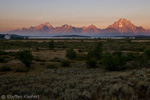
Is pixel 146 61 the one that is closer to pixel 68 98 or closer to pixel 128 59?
pixel 128 59

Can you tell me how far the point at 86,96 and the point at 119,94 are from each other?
2042 mm

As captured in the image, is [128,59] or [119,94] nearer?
[119,94]

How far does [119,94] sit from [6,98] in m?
6.60

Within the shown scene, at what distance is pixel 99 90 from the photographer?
8992 millimetres

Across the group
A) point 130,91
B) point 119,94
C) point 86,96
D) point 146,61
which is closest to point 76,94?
point 86,96

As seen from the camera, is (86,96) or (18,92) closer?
(86,96)

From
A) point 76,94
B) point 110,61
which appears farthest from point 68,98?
point 110,61

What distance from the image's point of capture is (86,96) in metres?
7.76

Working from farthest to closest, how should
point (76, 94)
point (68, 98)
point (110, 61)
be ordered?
1. point (110, 61)
2. point (76, 94)
3. point (68, 98)

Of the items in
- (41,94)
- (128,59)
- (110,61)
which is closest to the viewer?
(41,94)

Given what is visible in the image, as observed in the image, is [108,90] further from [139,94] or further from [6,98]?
[6,98]

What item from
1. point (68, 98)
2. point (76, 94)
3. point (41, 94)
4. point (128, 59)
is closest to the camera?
point (68, 98)

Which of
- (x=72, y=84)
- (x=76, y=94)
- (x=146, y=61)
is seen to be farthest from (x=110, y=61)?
(x=76, y=94)

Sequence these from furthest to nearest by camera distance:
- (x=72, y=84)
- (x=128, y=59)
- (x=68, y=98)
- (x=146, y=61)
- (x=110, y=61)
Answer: (x=128, y=59)
(x=146, y=61)
(x=110, y=61)
(x=72, y=84)
(x=68, y=98)
